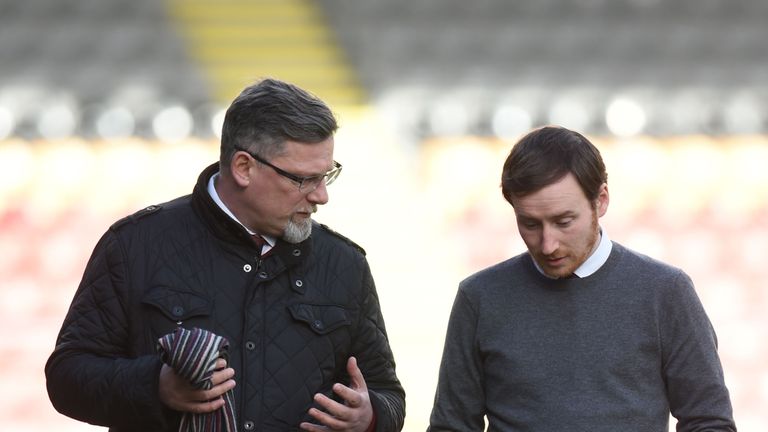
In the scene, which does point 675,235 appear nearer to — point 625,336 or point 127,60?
point 127,60

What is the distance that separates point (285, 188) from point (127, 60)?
4345mm

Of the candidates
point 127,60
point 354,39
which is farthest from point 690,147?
point 127,60

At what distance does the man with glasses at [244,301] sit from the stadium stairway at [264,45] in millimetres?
4089

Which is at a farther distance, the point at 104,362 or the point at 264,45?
the point at 264,45

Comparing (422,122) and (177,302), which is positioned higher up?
(422,122)

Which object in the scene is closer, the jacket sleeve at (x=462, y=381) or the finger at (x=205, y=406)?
the finger at (x=205, y=406)

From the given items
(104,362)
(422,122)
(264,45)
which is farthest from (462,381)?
(264,45)

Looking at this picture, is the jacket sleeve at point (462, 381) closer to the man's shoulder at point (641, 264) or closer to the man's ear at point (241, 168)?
the man's shoulder at point (641, 264)

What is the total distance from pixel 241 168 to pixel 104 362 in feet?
1.07

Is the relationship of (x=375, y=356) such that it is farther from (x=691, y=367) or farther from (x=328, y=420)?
(x=691, y=367)

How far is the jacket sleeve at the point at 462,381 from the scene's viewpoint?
5.52ft

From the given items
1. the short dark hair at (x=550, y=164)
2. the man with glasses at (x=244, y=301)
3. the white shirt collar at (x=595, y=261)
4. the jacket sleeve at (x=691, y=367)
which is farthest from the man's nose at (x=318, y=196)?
the jacket sleeve at (x=691, y=367)

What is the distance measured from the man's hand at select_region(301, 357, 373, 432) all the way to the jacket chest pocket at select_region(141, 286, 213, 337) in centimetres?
19

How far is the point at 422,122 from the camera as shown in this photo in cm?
572
